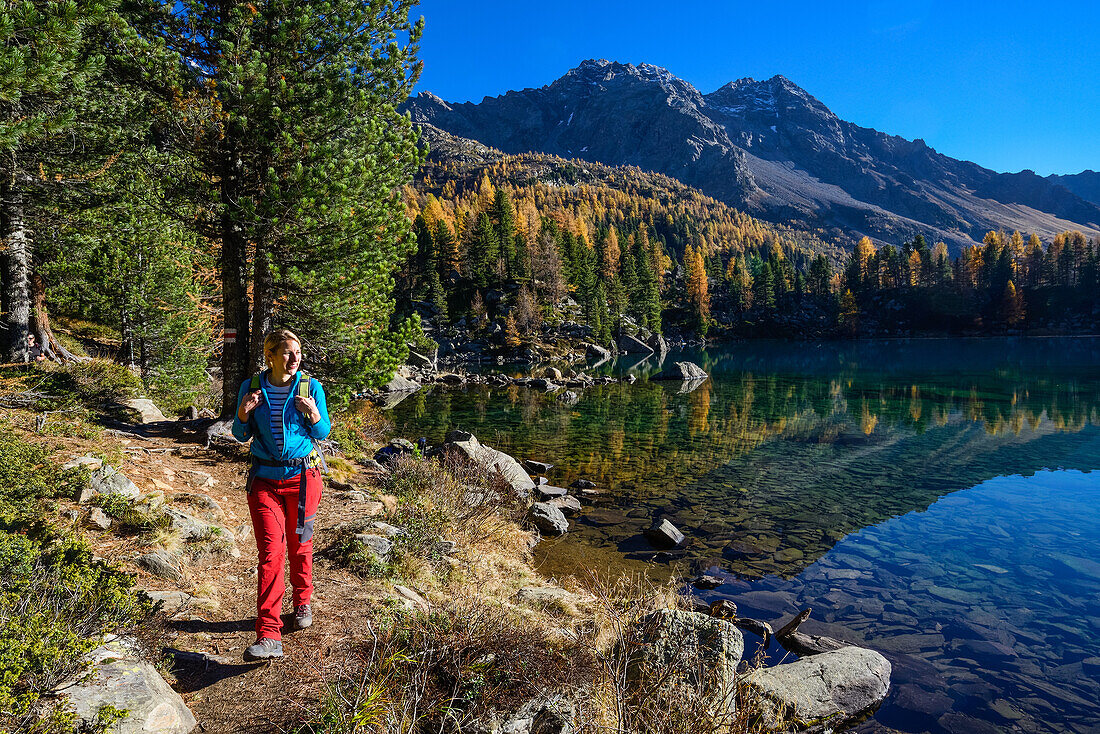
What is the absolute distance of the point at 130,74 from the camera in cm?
930

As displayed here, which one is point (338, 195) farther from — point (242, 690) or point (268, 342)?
point (242, 690)

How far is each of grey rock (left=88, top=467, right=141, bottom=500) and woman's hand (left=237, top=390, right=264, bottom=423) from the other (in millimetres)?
3728

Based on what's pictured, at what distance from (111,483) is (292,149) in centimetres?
630

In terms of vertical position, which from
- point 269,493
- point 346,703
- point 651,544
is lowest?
point 651,544

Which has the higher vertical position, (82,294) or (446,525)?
(82,294)

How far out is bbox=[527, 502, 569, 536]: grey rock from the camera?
13359 millimetres

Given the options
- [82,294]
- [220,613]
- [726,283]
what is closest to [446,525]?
[220,613]

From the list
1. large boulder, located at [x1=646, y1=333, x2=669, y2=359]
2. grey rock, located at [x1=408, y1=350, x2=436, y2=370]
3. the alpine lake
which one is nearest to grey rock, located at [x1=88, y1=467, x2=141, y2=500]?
the alpine lake

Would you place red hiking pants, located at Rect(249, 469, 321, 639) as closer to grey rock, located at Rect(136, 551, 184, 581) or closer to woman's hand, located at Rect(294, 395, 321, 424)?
woman's hand, located at Rect(294, 395, 321, 424)

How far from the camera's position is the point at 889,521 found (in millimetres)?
14883

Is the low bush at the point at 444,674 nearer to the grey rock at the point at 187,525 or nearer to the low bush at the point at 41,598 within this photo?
the low bush at the point at 41,598

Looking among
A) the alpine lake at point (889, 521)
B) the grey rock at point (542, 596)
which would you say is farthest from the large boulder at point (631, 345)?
the grey rock at point (542, 596)

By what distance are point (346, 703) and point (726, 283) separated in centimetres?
14096

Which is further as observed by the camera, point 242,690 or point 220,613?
point 220,613
